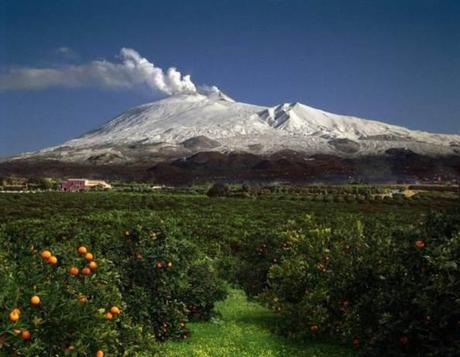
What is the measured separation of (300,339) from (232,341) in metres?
1.42

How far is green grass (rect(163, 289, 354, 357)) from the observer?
1121 centimetres

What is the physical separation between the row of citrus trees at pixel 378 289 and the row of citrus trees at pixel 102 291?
2.38 metres

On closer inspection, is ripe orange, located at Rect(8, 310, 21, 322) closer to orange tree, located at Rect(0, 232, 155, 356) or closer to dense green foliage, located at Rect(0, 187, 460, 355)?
orange tree, located at Rect(0, 232, 155, 356)

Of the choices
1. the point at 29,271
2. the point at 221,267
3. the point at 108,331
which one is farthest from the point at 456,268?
the point at 221,267

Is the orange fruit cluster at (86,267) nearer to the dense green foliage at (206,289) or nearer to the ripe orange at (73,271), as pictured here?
the ripe orange at (73,271)

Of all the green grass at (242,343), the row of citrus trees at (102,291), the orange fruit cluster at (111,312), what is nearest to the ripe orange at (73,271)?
the row of citrus trees at (102,291)

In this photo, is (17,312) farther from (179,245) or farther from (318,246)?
(318,246)

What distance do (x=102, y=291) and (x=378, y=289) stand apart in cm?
453

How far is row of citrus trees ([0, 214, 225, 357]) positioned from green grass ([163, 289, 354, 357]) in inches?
18.0

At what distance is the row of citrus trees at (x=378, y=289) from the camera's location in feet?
26.6

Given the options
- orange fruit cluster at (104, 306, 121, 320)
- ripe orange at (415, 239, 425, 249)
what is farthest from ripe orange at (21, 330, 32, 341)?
ripe orange at (415, 239, 425, 249)

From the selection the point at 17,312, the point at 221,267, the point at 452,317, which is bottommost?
the point at 221,267

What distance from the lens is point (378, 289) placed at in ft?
31.3

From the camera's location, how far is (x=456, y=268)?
8023mm
